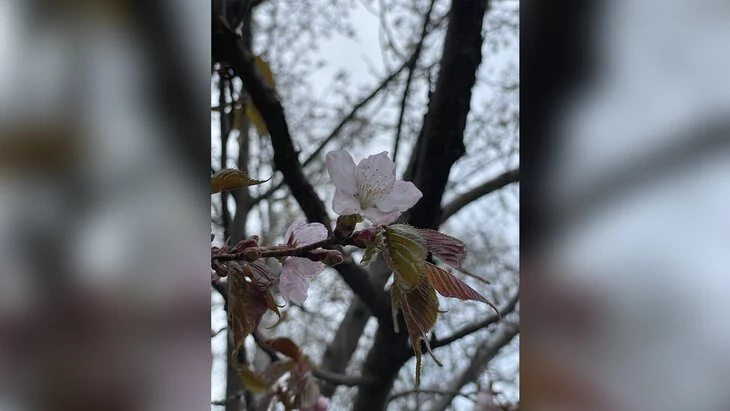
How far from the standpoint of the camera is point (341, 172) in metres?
0.21

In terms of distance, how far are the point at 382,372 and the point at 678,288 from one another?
47 cm

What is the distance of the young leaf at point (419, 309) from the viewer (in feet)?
0.63

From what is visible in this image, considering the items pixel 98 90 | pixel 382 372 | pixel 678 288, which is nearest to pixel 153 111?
pixel 98 90

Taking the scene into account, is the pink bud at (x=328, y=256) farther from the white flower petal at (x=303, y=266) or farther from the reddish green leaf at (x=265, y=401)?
the reddish green leaf at (x=265, y=401)

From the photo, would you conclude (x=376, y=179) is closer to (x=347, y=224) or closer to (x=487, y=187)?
(x=347, y=224)

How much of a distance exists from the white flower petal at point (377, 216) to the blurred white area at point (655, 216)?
0.07m

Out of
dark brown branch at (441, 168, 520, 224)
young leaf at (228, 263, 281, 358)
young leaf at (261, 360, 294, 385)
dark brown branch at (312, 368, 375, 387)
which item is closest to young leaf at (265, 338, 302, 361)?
young leaf at (261, 360, 294, 385)

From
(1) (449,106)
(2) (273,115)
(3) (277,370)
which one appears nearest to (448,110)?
(1) (449,106)

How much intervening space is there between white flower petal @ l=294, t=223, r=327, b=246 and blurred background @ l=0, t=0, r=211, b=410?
9cm

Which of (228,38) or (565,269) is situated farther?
(228,38)

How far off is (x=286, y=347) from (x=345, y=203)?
0.24 meters

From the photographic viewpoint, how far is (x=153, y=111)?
0.38ft

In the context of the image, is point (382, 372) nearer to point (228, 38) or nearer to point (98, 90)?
point (228, 38)

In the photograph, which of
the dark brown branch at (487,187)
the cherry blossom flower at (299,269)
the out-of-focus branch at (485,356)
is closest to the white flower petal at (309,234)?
the cherry blossom flower at (299,269)
